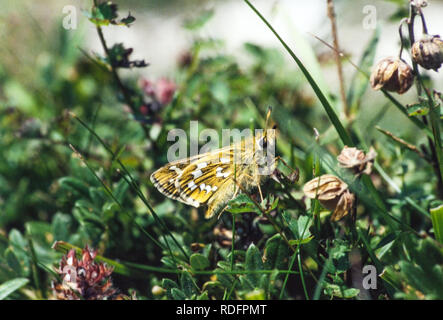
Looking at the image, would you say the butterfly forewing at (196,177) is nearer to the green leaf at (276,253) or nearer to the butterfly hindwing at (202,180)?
the butterfly hindwing at (202,180)

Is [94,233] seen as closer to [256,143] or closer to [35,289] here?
[35,289]

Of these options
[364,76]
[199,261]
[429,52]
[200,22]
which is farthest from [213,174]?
[200,22]

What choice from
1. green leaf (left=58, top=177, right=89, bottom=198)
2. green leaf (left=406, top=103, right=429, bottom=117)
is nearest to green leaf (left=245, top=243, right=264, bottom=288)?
green leaf (left=406, top=103, right=429, bottom=117)

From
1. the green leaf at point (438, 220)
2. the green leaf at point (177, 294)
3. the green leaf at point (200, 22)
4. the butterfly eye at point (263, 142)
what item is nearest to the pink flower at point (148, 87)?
the green leaf at point (200, 22)

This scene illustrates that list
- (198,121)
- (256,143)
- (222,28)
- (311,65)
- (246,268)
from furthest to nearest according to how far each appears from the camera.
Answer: (222,28), (198,121), (311,65), (256,143), (246,268)
